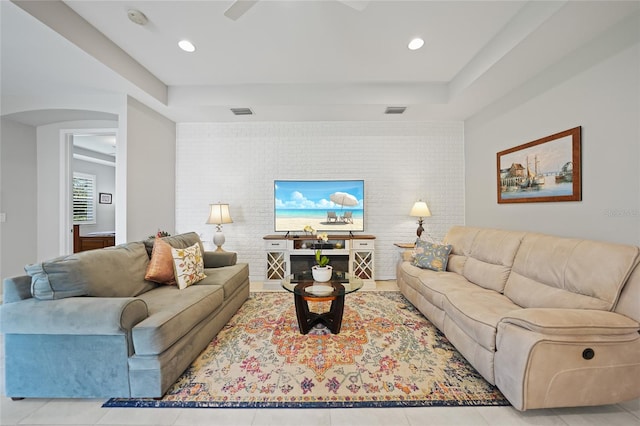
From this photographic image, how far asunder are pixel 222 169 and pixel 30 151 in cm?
282

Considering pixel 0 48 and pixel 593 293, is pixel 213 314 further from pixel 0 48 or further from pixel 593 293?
pixel 0 48

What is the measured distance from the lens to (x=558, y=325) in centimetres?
140

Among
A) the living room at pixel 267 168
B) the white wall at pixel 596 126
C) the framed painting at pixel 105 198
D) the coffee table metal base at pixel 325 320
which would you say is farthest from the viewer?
the framed painting at pixel 105 198

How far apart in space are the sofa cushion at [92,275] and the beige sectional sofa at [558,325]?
270cm

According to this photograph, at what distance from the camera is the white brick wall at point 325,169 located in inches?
166

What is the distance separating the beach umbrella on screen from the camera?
13.6 ft

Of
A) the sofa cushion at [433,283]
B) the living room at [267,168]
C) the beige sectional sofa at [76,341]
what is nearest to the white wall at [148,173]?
the living room at [267,168]

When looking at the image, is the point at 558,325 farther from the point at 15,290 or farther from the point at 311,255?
the point at 15,290

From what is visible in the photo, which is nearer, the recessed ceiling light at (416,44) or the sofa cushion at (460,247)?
the recessed ceiling light at (416,44)

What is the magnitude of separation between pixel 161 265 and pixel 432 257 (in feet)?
9.92

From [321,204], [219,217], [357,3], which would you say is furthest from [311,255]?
[357,3]

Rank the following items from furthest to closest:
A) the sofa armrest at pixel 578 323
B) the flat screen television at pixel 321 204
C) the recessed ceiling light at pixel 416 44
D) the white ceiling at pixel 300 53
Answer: the flat screen television at pixel 321 204, the recessed ceiling light at pixel 416 44, the white ceiling at pixel 300 53, the sofa armrest at pixel 578 323

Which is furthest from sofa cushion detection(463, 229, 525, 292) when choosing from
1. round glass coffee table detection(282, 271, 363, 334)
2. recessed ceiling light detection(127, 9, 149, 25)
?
recessed ceiling light detection(127, 9, 149, 25)

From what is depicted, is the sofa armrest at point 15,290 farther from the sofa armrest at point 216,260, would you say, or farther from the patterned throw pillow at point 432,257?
the patterned throw pillow at point 432,257
